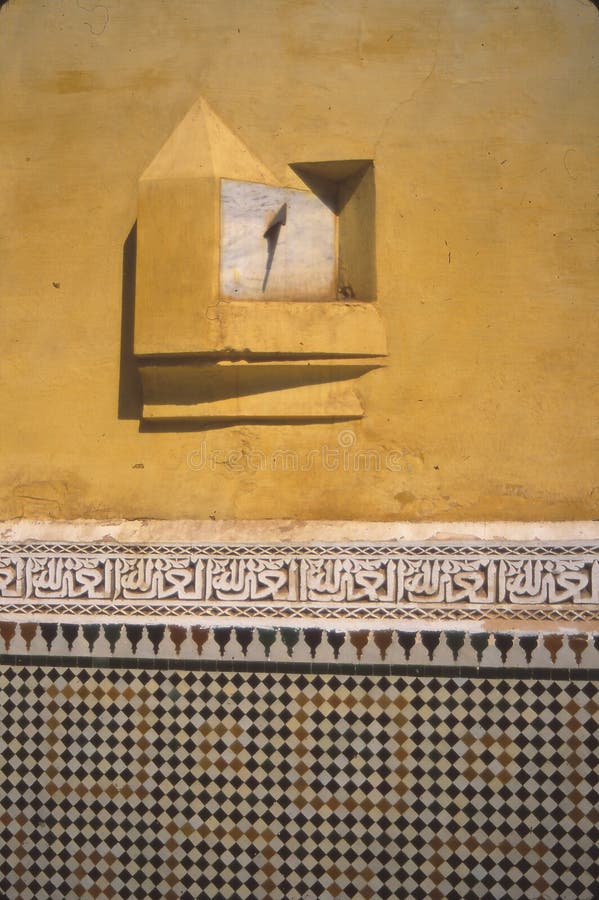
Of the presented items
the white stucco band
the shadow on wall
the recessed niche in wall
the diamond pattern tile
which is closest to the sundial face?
the recessed niche in wall

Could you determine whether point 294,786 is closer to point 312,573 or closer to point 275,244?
point 312,573

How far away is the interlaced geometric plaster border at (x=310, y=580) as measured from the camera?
3102mm

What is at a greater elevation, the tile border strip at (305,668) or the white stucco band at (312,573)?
the white stucco band at (312,573)

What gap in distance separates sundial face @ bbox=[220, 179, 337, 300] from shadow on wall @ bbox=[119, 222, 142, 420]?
0.32 meters

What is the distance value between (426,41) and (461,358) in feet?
3.16

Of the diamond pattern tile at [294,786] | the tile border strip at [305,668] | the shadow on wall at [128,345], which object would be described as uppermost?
the shadow on wall at [128,345]

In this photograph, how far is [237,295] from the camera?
3.25 meters

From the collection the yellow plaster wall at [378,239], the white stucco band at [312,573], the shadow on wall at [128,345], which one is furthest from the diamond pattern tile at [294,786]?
the shadow on wall at [128,345]

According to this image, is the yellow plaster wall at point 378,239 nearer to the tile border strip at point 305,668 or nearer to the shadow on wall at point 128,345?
the shadow on wall at point 128,345

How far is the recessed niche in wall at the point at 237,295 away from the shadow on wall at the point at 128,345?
0.24 feet

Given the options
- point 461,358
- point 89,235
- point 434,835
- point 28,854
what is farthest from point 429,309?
point 28,854

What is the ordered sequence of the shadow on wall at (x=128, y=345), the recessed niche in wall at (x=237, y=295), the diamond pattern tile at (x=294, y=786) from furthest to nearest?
the shadow on wall at (x=128, y=345) → the recessed niche in wall at (x=237, y=295) → the diamond pattern tile at (x=294, y=786)

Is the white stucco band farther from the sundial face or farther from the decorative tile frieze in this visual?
the sundial face

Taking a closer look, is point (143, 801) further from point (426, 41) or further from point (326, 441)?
point (426, 41)
